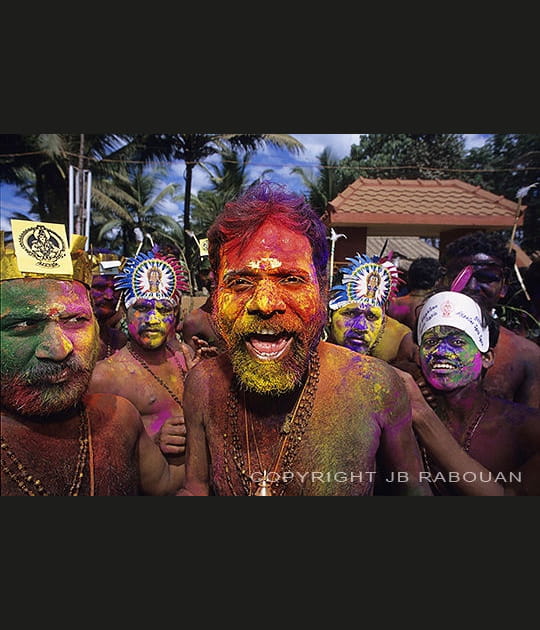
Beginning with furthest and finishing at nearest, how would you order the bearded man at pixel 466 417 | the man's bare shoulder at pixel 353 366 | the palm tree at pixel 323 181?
1. the palm tree at pixel 323 181
2. the bearded man at pixel 466 417
3. the man's bare shoulder at pixel 353 366

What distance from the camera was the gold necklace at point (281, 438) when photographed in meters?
2.51

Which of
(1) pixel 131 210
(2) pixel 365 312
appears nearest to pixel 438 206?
(2) pixel 365 312

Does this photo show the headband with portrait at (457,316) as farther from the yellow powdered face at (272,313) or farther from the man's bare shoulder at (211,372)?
the man's bare shoulder at (211,372)

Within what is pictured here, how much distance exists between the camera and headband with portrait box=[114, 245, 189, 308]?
3559 millimetres

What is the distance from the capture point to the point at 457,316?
291 cm

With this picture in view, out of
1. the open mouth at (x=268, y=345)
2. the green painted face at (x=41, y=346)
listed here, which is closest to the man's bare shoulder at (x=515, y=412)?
the open mouth at (x=268, y=345)

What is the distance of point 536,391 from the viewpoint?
11.4 ft

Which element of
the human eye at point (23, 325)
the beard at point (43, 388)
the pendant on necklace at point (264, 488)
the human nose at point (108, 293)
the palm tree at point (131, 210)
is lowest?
the pendant on necklace at point (264, 488)

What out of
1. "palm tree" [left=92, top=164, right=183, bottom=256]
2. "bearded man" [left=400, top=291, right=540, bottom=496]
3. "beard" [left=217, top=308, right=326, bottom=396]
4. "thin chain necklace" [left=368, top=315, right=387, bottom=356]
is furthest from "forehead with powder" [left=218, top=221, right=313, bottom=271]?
"palm tree" [left=92, top=164, right=183, bottom=256]

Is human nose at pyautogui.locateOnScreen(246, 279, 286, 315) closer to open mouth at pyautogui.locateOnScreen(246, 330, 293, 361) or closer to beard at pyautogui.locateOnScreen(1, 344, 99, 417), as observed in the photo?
open mouth at pyautogui.locateOnScreen(246, 330, 293, 361)

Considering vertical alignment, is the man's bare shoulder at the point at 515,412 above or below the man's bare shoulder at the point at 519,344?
below

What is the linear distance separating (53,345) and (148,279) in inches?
54.0

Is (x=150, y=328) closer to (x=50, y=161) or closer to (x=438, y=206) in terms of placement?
(x=50, y=161)

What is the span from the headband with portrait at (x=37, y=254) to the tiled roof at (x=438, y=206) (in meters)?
2.20
